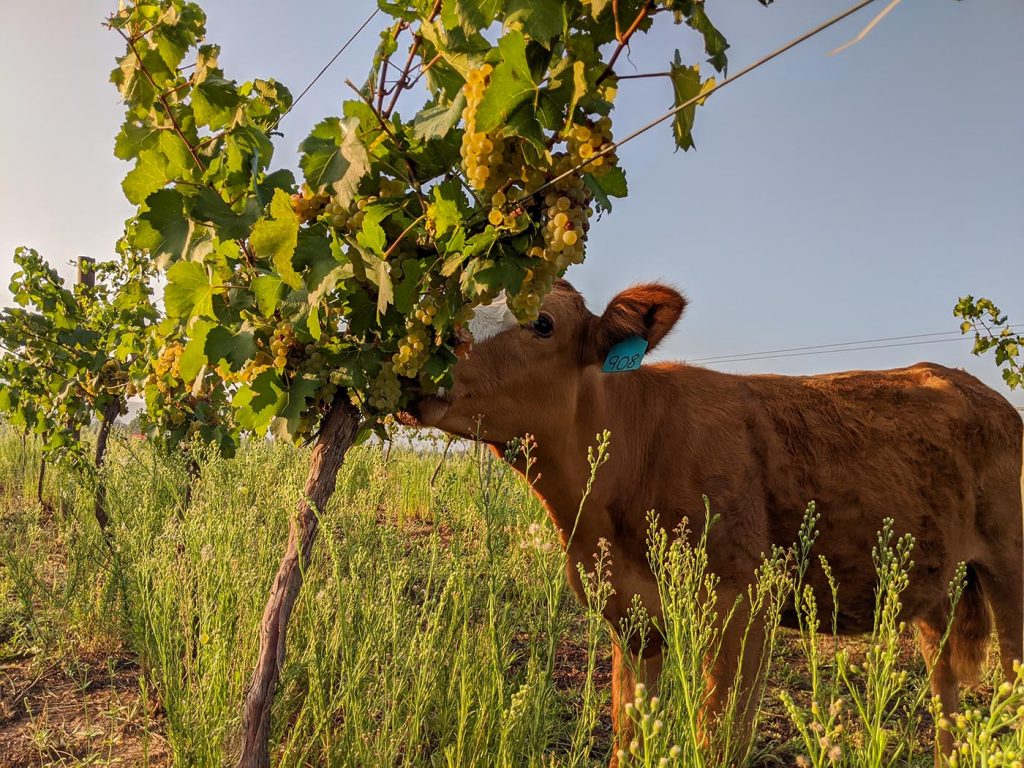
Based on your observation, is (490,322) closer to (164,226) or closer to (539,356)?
(539,356)

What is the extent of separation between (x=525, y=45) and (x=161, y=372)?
5.23 feet

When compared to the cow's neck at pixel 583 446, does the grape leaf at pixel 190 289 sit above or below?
above

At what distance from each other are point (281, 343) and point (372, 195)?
454 millimetres

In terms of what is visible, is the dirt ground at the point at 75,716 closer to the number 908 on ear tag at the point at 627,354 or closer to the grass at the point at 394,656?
the grass at the point at 394,656

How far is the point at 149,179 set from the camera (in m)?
1.76

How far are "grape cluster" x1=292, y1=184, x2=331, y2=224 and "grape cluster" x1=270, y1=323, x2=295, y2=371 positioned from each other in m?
0.28

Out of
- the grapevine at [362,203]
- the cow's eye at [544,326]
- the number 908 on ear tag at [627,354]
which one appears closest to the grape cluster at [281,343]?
the grapevine at [362,203]

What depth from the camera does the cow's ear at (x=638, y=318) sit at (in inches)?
106

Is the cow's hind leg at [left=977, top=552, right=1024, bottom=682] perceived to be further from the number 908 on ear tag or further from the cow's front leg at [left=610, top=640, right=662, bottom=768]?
the number 908 on ear tag

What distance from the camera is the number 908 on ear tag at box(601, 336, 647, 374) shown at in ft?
8.70

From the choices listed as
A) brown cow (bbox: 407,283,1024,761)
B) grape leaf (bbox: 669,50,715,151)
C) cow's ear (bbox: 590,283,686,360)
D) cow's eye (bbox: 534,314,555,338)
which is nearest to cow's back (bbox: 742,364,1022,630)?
brown cow (bbox: 407,283,1024,761)

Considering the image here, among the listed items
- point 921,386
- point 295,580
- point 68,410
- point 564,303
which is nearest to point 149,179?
point 295,580

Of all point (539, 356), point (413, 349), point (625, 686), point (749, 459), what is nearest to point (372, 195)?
point (413, 349)

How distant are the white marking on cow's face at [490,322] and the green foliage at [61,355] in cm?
404
